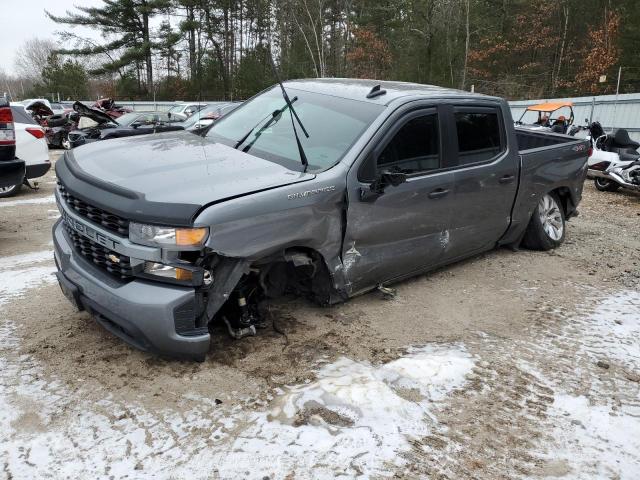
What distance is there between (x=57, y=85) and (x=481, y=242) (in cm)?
4887

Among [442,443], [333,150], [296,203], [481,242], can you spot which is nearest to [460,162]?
[481,242]

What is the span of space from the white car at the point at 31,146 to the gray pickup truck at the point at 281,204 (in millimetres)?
5111

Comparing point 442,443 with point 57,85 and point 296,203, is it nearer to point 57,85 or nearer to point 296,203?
point 296,203

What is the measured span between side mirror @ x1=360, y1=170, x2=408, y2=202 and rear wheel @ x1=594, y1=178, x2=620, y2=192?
30.3ft

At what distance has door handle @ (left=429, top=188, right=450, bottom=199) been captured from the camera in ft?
13.8

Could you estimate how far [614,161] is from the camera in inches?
420

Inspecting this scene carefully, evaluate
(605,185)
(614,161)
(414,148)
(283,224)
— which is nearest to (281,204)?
(283,224)

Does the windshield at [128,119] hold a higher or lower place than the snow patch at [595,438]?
higher

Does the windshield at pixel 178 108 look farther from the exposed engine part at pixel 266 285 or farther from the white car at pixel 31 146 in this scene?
the exposed engine part at pixel 266 285

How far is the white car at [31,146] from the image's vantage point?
8.17m

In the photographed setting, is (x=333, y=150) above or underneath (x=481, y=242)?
above

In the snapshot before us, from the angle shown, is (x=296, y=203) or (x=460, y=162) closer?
(x=296, y=203)

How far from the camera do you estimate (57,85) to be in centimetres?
4478

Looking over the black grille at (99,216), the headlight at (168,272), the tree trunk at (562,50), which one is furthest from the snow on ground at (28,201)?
the tree trunk at (562,50)
